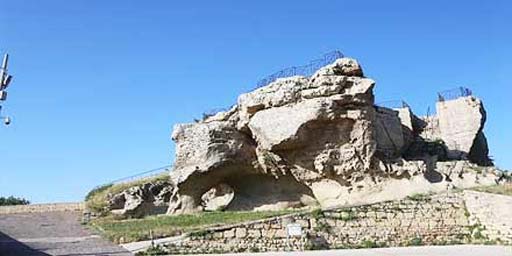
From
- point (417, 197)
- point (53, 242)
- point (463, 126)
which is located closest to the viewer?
point (53, 242)

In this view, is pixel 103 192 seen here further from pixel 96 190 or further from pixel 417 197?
pixel 417 197

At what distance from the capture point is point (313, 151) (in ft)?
90.5

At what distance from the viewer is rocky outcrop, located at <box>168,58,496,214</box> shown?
26.2 metres

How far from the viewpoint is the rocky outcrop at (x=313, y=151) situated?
85.8ft

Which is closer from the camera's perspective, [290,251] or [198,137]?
[290,251]

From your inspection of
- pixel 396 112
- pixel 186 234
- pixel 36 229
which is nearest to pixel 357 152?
pixel 396 112

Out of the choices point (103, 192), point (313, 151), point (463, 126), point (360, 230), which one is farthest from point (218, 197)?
point (463, 126)

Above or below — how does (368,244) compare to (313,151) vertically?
below

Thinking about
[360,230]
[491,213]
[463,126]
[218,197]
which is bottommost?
[360,230]

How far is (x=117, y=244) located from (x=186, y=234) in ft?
7.33

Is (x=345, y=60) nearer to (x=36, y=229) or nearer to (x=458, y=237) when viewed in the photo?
(x=458, y=237)

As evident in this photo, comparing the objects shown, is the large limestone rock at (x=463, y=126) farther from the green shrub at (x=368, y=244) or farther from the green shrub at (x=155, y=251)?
the green shrub at (x=155, y=251)

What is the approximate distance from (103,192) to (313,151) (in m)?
15.0

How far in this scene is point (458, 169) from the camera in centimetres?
2611
